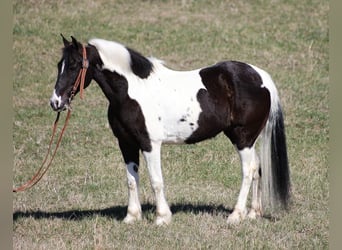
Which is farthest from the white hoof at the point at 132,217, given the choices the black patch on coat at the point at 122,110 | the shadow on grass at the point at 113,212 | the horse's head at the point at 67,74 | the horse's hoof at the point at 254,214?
the horse's head at the point at 67,74

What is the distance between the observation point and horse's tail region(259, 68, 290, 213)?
6.80 meters

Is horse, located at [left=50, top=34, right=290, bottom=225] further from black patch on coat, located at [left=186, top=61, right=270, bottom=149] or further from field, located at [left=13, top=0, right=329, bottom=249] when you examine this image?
field, located at [left=13, top=0, right=329, bottom=249]

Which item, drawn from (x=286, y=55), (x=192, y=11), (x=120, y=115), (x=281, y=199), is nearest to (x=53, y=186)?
(x=120, y=115)

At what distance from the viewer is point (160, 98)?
257 inches

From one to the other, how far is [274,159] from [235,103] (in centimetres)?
73

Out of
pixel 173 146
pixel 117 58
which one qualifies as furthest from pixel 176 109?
pixel 173 146

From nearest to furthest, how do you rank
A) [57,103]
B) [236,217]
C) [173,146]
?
[57,103], [236,217], [173,146]

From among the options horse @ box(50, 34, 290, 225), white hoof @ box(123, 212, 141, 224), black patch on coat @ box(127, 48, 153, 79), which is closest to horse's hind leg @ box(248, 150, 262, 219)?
horse @ box(50, 34, 290, 225)

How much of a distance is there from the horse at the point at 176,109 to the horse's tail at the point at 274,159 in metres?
0.01

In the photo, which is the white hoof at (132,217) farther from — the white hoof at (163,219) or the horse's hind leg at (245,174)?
the horse's hind leg at (245,174)

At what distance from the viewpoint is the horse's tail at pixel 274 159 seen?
22.3ft

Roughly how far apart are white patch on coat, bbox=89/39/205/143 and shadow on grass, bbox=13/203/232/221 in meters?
1.02

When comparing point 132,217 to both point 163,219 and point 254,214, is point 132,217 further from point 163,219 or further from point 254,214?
point 254,214

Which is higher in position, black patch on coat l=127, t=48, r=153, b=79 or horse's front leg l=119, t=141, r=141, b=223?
black patch on coat l=127, t=48, r=153, b=79
